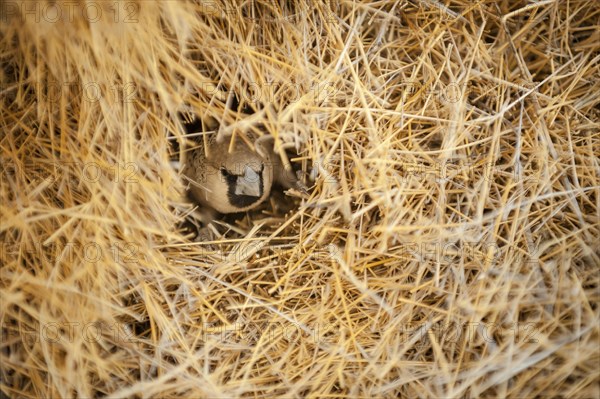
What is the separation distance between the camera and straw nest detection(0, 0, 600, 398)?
1041mm

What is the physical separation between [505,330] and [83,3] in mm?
1200

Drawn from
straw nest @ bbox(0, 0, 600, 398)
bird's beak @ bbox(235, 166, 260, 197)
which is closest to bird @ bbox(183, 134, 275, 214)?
bird's beak @ bbox(235, 166, 260, 197)

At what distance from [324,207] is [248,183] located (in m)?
0.22

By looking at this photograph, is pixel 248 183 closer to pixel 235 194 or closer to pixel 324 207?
pixel 235 194

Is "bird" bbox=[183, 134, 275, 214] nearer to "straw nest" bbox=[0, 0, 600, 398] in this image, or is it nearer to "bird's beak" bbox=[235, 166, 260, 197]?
"bird's beak" bbox=[235, 166, 260, 197]

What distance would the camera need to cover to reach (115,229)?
1.10 meters

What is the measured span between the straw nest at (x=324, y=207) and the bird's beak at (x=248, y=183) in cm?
13

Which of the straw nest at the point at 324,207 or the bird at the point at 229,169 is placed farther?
the bird at the point at 229,169

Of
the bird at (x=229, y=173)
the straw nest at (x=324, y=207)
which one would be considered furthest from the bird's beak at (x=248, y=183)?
the straw nest at (x=324, y=207)

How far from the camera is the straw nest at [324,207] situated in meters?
1.04

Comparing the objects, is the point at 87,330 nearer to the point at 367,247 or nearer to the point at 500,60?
the point at 367,247

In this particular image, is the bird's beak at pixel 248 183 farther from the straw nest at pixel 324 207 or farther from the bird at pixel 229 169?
the straw nest at pixel 324 207

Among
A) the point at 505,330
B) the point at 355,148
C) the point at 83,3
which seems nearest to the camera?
the point at 83,3

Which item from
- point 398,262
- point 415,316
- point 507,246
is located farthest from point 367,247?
point 507,246
